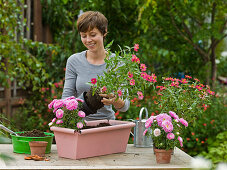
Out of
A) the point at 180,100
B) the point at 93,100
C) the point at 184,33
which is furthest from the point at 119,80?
the point at 184,33

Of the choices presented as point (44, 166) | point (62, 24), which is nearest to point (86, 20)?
point (44, 166)

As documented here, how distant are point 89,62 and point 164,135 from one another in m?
0.73

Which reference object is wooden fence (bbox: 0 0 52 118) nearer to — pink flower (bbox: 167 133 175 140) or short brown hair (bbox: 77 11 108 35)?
short brown hair (bbox: 77 11 108 35)

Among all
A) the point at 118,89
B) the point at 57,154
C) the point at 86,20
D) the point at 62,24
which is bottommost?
the point at 57,154

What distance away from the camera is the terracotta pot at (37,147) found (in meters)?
1.76

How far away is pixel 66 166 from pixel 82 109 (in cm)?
39

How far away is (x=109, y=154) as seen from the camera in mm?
1865

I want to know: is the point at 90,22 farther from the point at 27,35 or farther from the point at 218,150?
the point at 27,35

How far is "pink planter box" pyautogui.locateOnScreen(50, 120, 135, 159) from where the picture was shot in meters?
1.72

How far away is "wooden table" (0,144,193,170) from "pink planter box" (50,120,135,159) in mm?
29

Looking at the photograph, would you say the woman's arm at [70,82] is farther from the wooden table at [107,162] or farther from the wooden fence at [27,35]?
the wooden fence at [27,35]

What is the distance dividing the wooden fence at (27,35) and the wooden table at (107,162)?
2.87 metres

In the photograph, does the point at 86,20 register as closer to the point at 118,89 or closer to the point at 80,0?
the point at 118,89

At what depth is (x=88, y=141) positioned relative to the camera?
175 cm
